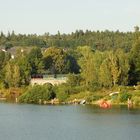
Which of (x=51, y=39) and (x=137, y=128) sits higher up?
(x=51, y=39)

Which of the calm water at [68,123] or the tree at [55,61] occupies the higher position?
the tree at [55,61]

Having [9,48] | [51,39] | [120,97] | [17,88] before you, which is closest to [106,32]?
[51,39]

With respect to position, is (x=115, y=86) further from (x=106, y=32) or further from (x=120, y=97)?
(x=106, y=32)

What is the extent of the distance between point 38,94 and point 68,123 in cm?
2463

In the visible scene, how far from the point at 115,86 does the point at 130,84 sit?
11.1 feet

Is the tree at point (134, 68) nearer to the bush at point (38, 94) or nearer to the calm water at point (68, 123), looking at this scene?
the bush at point (38, 94)

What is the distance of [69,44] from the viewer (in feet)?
531

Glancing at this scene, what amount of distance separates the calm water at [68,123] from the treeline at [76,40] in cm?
7490

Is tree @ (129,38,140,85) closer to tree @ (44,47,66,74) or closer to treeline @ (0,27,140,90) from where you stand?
treeline @ (0,27,140,90)

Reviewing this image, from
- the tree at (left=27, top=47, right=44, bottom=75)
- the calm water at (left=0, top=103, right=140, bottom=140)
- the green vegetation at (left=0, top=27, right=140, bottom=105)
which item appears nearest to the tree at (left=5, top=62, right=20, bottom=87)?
the green vegetation at (left=0, top=27, right=140, bottom=105)

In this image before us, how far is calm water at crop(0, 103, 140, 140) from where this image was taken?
152 ft

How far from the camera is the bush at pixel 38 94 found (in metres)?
78.4

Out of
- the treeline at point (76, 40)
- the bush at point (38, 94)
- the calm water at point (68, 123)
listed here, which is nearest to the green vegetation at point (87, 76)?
the bush at point (38, 94)

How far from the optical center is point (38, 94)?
78938 mm
